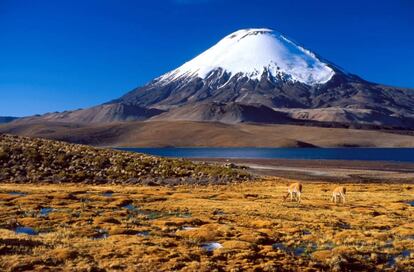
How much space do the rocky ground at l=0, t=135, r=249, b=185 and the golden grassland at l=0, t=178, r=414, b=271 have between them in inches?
1036

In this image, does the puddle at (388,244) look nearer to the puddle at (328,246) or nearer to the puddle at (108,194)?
the puddle at (328,246)

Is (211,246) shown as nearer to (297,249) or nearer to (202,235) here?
(202,235)

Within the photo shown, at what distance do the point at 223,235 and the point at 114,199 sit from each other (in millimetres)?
21052

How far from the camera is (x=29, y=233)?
87.6 ft

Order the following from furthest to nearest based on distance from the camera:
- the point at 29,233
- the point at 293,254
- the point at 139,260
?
1. the point at 29,233
2. the point at 293,254
3. the point at 139,260

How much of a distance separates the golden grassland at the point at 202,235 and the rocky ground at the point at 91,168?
2632 cm

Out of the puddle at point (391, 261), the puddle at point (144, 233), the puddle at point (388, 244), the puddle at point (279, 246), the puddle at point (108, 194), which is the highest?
the puddle at point (388, 244)

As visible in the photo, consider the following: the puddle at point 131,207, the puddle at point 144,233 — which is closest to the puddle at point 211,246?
the puddle at point 144,233

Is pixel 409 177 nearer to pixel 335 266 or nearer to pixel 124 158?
pixel 124 158

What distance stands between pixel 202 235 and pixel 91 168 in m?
53.0

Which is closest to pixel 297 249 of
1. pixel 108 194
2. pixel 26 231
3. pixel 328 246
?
pixel 328 246

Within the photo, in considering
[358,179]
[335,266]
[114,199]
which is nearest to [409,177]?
[358,179]

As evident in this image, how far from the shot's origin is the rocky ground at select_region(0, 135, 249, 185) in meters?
71.8

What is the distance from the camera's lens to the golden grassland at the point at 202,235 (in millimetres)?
20328
